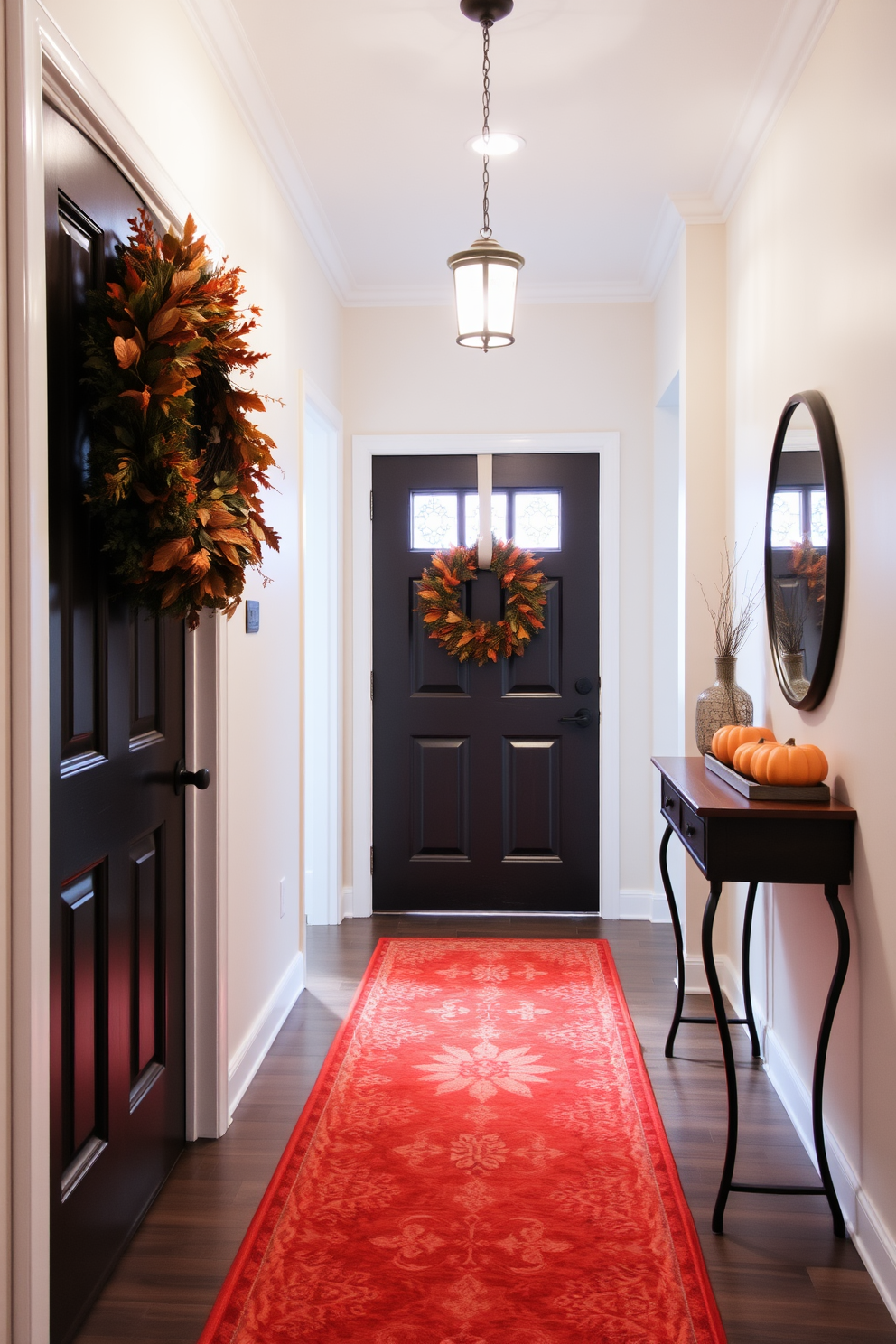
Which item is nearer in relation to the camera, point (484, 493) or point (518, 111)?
point (518, 111)

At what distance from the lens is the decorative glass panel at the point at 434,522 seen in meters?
4.67

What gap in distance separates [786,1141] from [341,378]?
11.3 ft

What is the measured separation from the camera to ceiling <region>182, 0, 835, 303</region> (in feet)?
8.35

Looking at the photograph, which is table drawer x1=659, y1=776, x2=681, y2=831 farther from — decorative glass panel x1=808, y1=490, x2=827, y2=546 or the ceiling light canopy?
the ceiling light canopy

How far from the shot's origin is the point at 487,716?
4.67 metres

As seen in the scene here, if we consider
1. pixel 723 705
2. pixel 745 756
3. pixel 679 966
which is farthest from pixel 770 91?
pixel 679 966

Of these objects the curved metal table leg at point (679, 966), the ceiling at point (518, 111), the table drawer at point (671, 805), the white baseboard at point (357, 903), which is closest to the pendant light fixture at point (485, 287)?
the ceiling at point (518, 111)

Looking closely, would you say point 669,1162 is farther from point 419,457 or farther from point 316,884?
point 419,457

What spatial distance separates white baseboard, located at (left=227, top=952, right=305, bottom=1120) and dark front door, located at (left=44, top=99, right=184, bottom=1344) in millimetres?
373

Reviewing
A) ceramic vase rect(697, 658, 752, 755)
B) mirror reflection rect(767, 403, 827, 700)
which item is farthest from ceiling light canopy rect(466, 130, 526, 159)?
ceramic vase rect(697, 658, 752, 755)

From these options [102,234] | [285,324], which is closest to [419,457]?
[285,324]

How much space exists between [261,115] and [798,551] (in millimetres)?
1923

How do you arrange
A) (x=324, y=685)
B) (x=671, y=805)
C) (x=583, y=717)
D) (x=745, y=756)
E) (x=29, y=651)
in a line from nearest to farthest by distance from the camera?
(x=29, y=651), (x=745, y=756), (x=671, y=805), (x=324, y=685), (x=583, y=717)

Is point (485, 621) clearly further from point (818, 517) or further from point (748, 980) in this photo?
point (818, 517)
